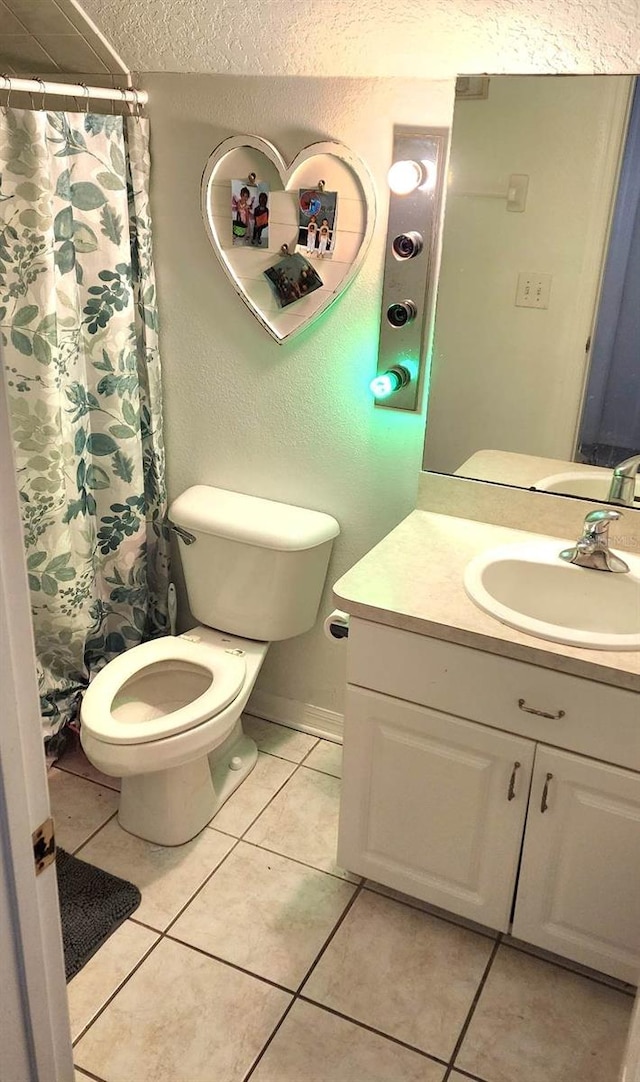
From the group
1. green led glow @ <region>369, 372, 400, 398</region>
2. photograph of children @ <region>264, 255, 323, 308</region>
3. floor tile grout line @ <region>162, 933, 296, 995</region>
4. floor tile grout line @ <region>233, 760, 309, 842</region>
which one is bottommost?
floor tile grout line @ <region>162, 933, 296, 995</region>

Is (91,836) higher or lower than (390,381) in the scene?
lower

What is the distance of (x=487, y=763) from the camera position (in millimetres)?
1686

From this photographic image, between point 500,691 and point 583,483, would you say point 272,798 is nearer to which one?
point 500,691

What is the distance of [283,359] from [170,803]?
115 cm

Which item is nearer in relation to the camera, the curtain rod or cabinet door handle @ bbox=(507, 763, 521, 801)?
cabinet door handle @ bbox=(507, 763, 521, 801)

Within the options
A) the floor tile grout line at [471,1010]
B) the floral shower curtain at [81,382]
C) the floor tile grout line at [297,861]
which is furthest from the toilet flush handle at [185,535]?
the floor tile grout line at [471,1010]

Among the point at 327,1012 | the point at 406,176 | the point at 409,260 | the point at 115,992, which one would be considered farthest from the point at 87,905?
the point at 406,176

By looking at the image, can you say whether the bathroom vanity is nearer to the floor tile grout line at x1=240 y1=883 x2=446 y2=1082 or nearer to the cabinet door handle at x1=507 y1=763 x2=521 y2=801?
the cabinet door handle at x1=507 y1=763 x2=521 y2=801

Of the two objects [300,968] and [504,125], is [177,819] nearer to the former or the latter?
[300,968]

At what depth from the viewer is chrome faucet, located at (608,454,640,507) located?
1.88 metres

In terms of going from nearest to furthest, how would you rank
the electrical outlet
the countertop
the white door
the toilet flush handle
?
the white door
the countertop
the electrical outlet
the toilet flush handle

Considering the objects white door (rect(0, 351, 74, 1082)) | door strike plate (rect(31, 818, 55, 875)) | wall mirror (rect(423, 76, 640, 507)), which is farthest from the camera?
wall mirror (rect(423, 76, 640, 507))

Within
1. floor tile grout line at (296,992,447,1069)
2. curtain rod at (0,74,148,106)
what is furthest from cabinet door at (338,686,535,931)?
curtain rod at (0,74,148,106)

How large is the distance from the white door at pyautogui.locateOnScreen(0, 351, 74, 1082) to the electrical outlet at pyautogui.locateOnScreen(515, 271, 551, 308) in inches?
55.8
